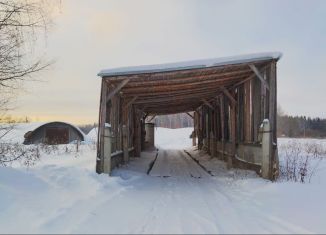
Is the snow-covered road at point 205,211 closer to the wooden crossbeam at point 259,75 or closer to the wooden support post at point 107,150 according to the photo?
the wooden support post at point 107,150

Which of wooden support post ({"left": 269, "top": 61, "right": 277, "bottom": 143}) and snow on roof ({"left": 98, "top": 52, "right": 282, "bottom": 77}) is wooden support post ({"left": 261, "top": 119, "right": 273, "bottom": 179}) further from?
snow on roof ({"left": 98, "top": 52, "right": 282, "bottom": 77})

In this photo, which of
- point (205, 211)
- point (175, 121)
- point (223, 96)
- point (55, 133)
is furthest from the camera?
point (175, 121)

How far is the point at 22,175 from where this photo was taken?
8.67 meters

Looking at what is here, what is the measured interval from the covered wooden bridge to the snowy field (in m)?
1.03

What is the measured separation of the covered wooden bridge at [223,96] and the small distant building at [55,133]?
1897 cm

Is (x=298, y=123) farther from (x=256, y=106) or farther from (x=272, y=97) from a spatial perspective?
(x=272, y=97)

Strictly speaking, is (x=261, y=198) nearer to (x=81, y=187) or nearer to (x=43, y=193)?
(x=81, y=187)

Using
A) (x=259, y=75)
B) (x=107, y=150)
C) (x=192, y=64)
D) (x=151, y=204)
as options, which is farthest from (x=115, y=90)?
(x=151, y=204)

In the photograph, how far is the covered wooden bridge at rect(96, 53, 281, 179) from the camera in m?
10.5

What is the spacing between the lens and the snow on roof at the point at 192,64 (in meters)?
10.4

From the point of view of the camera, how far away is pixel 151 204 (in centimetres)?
745

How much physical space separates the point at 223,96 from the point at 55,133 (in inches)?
870

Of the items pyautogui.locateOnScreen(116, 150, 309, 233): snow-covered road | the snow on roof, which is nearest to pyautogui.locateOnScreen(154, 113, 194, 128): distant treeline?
the snow on roof

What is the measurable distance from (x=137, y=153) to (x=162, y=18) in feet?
35.3
